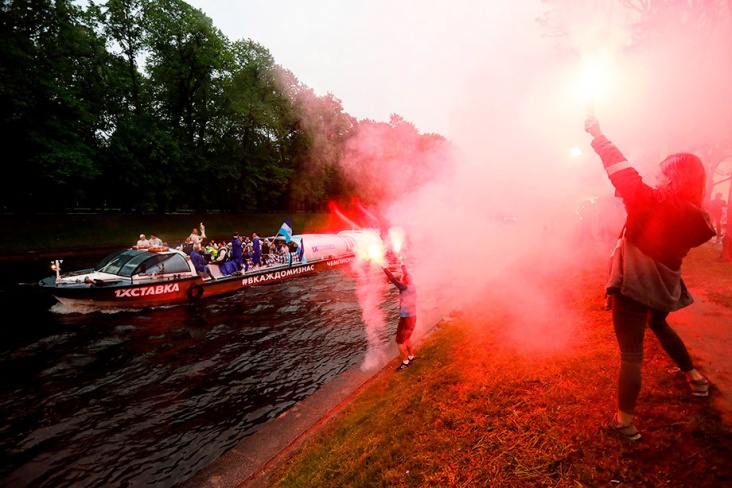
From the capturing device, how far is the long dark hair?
2.70 metres

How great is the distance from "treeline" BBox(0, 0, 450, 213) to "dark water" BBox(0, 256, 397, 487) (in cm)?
1781

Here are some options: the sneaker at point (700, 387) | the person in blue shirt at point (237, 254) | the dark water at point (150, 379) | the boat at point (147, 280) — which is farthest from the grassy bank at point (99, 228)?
the sneaker at point (700, 387)

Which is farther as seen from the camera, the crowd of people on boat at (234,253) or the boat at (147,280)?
the crowd of people on boat at (234,253)

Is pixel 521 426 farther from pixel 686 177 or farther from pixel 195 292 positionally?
pixel 195 292

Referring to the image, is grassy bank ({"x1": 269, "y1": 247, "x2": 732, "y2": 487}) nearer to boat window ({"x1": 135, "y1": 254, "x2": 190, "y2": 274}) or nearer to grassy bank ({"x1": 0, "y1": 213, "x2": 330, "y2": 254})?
boat window ({"x1": 135, "y1": 254, "x2": 190, "y2": 274})

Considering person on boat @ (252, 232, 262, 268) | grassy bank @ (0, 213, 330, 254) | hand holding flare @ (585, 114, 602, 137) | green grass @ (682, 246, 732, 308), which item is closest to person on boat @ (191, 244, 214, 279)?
person on boat @ (252, 232, 262, 268)

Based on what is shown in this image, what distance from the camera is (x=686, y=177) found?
2.71 metres

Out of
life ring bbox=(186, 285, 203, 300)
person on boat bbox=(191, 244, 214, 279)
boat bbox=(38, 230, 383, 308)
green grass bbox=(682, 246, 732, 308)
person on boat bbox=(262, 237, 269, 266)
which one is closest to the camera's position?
green grass bbox=(682, 246, 732, 308)

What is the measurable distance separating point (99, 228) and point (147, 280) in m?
21.0

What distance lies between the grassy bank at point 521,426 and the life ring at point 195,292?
10.9 meters

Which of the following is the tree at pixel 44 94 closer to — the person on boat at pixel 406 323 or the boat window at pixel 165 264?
the boat window at pixel 165 264

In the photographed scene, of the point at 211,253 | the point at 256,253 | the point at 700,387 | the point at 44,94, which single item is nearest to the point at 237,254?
the point at 256,253

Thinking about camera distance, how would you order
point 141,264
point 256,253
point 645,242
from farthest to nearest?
point 256,253 < point 141,264 < point 645,242

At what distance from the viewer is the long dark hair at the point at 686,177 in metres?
2.70
